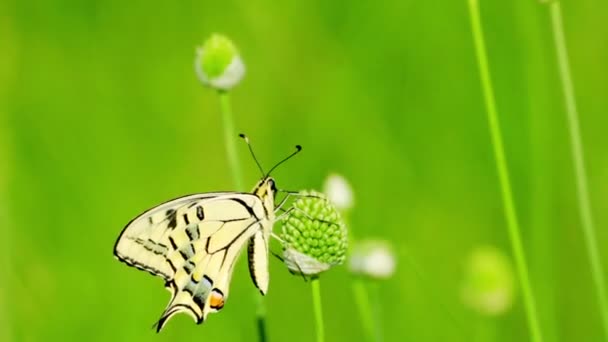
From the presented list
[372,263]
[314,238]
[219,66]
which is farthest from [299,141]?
[314,238]

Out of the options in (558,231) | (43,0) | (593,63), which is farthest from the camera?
(43,0)

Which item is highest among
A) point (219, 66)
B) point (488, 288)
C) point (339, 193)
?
point (219, 66)

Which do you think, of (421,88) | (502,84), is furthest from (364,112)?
(502,84)

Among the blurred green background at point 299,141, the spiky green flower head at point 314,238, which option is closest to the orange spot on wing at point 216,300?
the spiky green flower head at point 314,238

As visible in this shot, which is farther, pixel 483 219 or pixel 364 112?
pixel 364 112

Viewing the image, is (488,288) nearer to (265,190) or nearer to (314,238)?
(314,238)

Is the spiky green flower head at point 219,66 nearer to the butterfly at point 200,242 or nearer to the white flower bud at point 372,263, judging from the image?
the butterfly at point 200,242

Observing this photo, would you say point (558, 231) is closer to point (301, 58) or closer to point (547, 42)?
point (547, 42)
